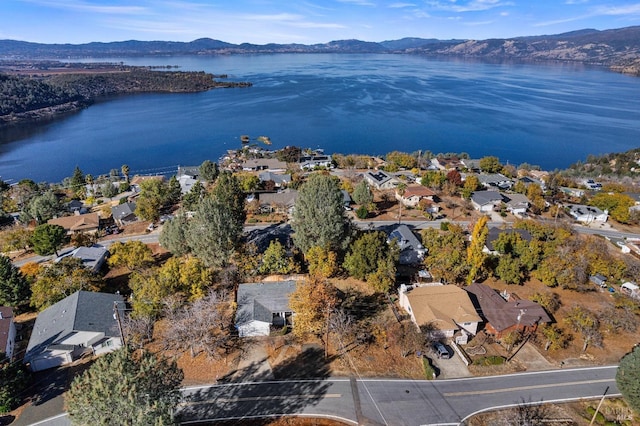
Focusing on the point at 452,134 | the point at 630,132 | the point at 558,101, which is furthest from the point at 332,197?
the point at 558,101

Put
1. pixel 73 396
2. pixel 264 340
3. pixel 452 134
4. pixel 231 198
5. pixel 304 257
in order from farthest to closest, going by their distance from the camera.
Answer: pixel 452 134
pixel 231 198
pixel 304 257
pixel 264 340
pixel 73 396

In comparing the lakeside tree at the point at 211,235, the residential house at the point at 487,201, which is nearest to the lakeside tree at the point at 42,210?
the lakeside tree at the point at 211,235

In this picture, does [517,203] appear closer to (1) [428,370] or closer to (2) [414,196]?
(2) [414,196]

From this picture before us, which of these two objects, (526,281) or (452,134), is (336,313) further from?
(452,134)

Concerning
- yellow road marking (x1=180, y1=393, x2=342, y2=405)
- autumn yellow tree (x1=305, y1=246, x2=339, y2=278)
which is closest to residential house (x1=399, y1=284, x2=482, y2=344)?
autumn yellow tree (x1=305, y1=246, x2=339, y2=278)

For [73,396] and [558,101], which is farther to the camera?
[558,101]

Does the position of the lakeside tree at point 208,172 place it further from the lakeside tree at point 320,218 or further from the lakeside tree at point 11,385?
the lakeside tree at point 11,385

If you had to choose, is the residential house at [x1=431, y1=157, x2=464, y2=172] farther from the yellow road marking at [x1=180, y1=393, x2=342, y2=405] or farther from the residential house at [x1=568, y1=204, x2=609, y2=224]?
the yellow road marking at [x1=180, y1=393, x2=342, y2=405]
